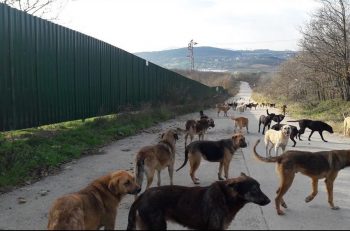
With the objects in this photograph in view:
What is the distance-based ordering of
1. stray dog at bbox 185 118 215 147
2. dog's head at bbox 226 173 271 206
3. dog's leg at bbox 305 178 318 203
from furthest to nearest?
stray dog at bbox 185 118 215 147 → dog's leg at bbox 305 178 318 203 → dog's head at bbox 226 173 271 206

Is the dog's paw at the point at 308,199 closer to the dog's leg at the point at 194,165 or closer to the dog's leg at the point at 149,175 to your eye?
the dog's leg at the point at 194,165

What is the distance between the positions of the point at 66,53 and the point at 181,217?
12.5 m

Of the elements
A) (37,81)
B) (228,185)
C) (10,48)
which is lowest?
(228,185)

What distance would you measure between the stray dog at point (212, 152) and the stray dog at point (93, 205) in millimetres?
3703

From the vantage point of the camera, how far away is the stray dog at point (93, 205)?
4.30m

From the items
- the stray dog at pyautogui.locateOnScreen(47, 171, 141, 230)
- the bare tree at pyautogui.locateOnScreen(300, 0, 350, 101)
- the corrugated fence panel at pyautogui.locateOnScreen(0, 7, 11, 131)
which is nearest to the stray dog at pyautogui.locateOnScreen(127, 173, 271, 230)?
the stray dog at pyautogui.locateOnScreen(47, 171, 141, 230)

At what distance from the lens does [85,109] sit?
18.4 m

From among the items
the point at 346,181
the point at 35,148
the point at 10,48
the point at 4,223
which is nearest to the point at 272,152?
the point at 346,181

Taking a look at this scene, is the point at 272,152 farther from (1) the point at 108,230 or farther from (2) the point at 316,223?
(1) the point at 108,230

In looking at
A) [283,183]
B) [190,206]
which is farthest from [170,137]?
[190,206]

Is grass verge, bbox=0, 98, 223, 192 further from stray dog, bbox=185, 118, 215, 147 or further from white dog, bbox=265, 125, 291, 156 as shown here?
white dog, bbox=265, 125, 291, 156

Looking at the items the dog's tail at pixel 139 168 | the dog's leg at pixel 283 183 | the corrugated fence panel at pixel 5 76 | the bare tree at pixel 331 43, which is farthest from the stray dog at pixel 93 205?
the bare tree at pixel 331 43

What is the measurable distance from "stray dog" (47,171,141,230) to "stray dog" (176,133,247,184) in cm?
370

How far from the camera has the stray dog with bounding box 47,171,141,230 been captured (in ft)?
14.1
